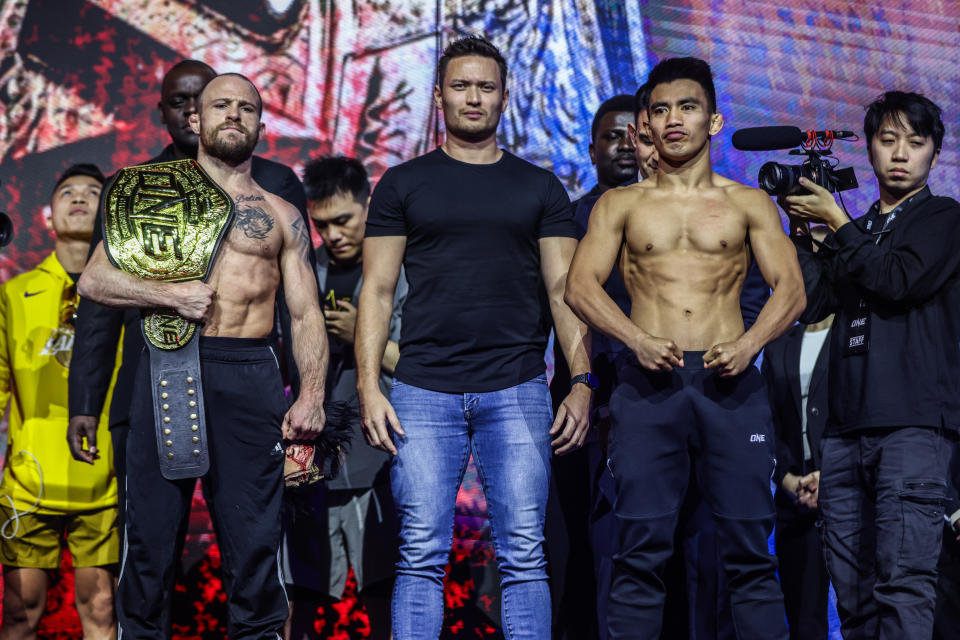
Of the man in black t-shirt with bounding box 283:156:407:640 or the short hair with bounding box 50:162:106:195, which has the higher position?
the short hair with bounding box 50:162:106:195

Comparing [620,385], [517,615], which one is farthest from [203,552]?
[620,385]

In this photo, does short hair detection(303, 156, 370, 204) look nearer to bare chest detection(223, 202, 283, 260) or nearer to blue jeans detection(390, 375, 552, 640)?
bare chest detection(223, 202, 283, 260)

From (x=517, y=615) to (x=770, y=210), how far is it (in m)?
1.42

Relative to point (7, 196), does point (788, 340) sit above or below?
below

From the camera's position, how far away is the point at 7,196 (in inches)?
185

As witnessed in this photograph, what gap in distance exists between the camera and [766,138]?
3.36 m

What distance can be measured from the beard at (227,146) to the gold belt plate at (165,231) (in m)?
0.11

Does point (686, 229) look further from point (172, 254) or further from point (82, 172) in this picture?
point (82, 172)

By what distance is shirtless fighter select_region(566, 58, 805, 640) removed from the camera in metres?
2.83

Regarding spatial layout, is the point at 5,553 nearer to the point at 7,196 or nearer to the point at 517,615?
the point at 7,196

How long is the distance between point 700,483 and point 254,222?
1.61 m

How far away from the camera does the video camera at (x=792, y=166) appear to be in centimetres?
331

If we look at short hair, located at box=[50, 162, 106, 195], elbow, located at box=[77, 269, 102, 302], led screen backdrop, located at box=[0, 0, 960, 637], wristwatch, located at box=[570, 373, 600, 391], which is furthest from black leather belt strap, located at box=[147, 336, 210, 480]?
Result: led screen backdrop, located at box=[0, 0, 960, 637]

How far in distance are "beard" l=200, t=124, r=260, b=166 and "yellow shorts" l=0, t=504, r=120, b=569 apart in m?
1.66
